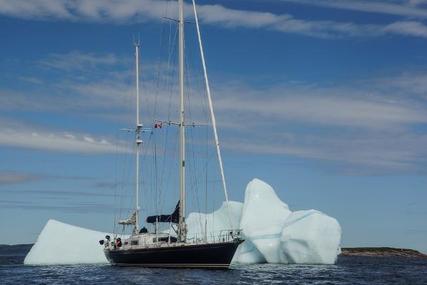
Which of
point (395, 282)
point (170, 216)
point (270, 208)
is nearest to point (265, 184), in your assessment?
point (270, 208)

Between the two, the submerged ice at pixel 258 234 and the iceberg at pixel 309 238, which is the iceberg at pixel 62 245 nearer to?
the submerged ice at pixel 258 234

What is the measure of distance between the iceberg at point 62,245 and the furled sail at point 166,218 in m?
16.4

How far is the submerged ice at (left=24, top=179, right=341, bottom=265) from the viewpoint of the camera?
65.1 meters

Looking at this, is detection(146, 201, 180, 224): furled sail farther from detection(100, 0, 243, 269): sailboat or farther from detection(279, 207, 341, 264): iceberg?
detection(279, 207, 341, 264): iceberg

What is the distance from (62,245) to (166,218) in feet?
60.8

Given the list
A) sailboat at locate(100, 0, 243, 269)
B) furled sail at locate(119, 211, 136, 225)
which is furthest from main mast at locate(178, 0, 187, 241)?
furled sail at locate(119, 211, 136, 225)

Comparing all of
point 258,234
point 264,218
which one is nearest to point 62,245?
point 258,234

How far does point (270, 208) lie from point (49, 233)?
74.9 ft

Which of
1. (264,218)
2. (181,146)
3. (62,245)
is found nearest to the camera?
(181,146)

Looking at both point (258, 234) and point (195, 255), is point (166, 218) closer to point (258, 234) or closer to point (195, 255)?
point (195, 255)

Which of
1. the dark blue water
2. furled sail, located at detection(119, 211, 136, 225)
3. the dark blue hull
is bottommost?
the dark blue water

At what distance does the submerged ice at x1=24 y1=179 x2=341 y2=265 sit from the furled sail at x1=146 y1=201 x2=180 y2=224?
18.7ft

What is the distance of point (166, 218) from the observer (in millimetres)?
57875

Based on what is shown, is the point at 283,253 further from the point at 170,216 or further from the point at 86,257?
the point at 86,257
